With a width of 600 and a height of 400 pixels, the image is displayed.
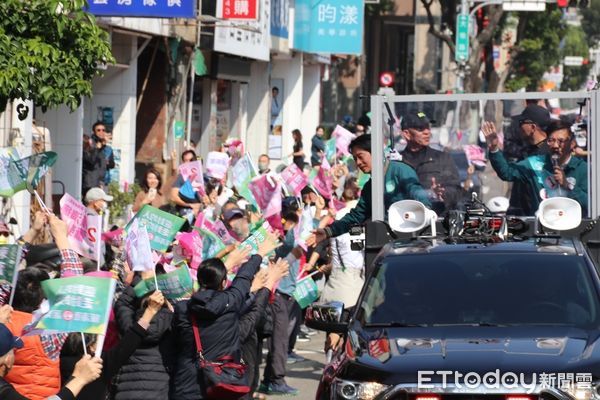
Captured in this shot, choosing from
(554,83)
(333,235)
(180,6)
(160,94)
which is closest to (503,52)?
(554,83)

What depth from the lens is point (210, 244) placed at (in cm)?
→ 1083

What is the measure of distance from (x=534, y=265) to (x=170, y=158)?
1861 cm

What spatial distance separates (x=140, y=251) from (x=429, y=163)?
11.7 feet

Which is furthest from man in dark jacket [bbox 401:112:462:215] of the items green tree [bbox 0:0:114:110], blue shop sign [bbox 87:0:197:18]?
blue shop sign [bbox 87:0:197:18]

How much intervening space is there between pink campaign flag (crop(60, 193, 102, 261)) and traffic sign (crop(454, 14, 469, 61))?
37.3 meters

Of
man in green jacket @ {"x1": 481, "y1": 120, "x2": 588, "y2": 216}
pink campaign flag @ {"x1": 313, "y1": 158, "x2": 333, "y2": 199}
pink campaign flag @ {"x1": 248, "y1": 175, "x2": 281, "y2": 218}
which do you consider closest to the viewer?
man in green jacket @ {"x1": 481, "y1": 120, "x2": 588, "y2": 216}

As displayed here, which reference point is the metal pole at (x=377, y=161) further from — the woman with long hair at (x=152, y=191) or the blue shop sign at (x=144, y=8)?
the blue shop sign at (x=144, y=8)

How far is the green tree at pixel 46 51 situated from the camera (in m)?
9.31

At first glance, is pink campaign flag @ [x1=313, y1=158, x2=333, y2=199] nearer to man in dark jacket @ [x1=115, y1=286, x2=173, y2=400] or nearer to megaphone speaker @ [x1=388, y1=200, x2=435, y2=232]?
megaphone speaker @ [x1=388, y1=200, x2=435, y2=232]

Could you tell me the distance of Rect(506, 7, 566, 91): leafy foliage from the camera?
6138 cm

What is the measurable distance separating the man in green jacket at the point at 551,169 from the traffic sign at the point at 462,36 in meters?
35.2

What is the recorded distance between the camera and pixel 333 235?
40.4 feet

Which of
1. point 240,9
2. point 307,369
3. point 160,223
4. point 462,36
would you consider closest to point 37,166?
point 160,223

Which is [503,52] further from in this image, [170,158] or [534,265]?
[534,265]
